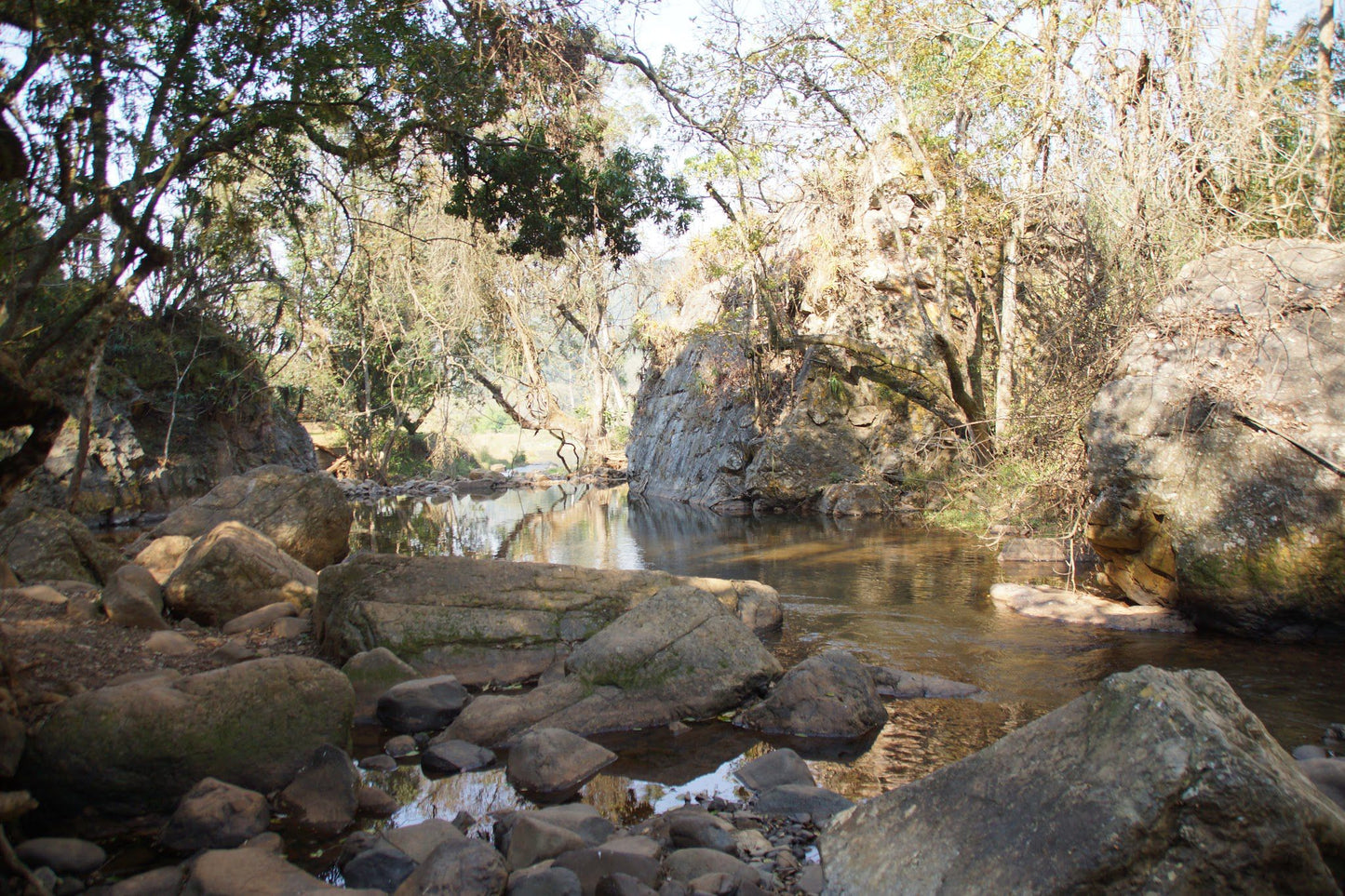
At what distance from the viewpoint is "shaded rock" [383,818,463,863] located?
3.88 m

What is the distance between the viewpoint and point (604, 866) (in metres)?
3.59

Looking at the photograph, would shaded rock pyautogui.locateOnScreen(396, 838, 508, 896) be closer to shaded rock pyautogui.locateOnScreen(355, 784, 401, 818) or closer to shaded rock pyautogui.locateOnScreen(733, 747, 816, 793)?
shaded rock pyautogui.locateOnScreen(355, 784, 401, 818)

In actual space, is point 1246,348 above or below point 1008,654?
above

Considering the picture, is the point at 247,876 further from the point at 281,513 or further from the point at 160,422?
the point at 160,422

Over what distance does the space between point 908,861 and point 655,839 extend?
1408 mm

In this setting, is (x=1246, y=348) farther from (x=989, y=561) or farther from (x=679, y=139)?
(x=679, y=139)

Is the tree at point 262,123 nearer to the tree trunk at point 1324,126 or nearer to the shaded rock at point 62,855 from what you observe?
the shaded rock at point 62,855

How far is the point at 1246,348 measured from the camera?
7.45m

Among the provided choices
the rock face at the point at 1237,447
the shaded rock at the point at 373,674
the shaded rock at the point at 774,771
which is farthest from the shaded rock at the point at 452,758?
the rock face at the point at 1237,447

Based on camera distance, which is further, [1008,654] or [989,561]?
[989,561]

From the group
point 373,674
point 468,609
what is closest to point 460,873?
point 373,674

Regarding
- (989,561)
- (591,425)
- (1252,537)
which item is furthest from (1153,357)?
(591,425)

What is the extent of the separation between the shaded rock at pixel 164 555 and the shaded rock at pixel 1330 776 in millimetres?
9694

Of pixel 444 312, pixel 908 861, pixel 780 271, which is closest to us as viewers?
pixel 908 861
